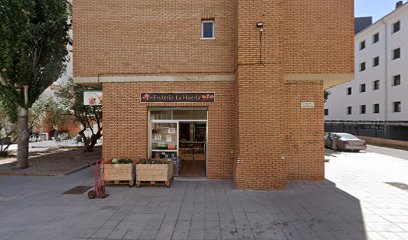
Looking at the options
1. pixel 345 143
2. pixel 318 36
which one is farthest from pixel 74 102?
pixel 345 143

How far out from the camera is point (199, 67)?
875cm

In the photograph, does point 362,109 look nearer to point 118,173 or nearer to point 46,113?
point 118,173

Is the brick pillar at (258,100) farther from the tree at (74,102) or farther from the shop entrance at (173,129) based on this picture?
the tree at (74,102)

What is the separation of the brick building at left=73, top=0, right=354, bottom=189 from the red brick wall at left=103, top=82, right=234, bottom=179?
0.04 m

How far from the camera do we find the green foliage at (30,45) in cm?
1015

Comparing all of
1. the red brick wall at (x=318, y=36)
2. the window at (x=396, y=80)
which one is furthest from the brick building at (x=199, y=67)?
the window at (x=396, y=80)

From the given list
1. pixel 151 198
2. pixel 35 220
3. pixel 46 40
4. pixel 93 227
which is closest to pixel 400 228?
pixel 151 198

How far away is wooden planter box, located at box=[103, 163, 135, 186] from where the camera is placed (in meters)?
7.83

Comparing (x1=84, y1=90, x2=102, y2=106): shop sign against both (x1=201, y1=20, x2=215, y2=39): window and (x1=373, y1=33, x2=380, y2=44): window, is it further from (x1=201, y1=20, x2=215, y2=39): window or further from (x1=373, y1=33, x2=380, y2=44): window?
(x1=373, y1=33, x2=380, y2=44): window

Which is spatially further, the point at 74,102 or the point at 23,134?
the point at 74,102

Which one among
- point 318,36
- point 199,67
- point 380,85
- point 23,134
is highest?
point 380,85

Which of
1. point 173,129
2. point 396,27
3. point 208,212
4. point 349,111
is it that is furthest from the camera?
point 349,111

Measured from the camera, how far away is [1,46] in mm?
10211

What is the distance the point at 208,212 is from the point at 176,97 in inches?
174
